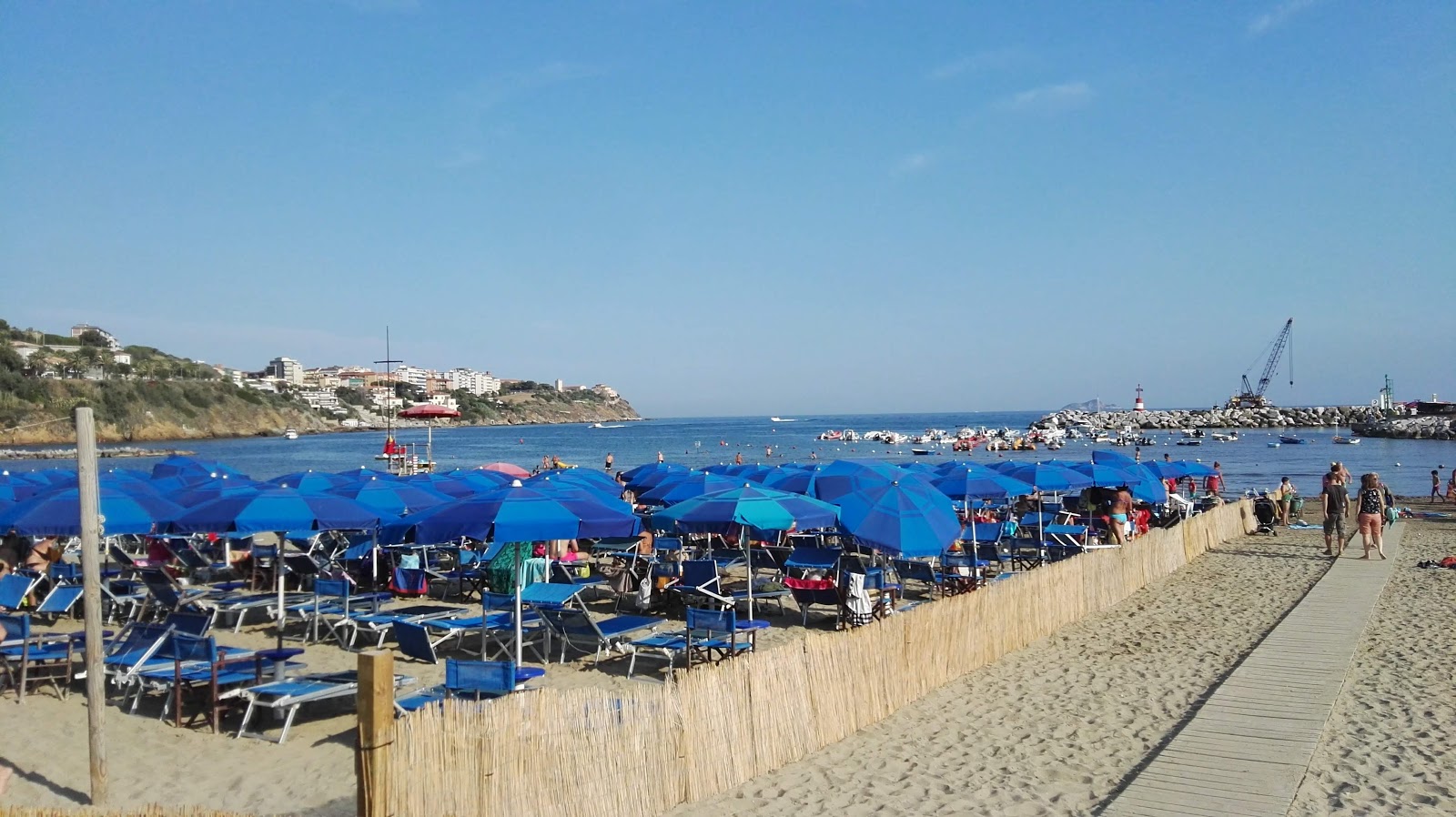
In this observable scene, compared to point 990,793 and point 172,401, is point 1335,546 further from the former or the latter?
point 172,401

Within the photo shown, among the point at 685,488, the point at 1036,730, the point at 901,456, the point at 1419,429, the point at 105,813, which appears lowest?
the point at 901,456

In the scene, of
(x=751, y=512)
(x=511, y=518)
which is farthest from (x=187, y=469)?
(x=751, y=512)

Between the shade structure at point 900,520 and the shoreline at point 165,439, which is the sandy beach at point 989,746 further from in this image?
the shoreline at point 165,439

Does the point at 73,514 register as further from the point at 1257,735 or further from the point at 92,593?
the point at 1257,735

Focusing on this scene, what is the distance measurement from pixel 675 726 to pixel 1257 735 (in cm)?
425

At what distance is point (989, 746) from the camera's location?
6.96 m

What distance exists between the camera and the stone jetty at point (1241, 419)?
361 ft

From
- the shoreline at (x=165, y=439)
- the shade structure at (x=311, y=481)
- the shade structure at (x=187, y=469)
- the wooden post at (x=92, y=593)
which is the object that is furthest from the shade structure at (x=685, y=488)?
the shoreline at (x=165, y=439)

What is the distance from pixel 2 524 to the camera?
8.98 metres

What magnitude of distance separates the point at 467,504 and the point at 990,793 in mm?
4892

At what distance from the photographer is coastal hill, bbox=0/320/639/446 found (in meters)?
90.6

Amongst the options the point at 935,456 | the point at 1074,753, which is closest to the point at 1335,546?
the point at 1074,753

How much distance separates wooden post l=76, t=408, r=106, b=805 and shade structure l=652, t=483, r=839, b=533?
5210 millimetres

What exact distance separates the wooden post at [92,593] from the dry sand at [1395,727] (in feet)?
22.3
